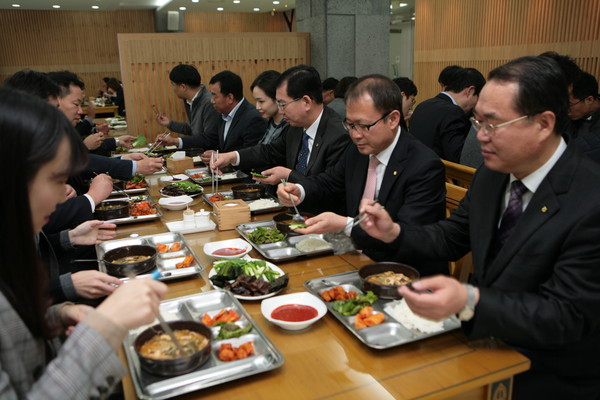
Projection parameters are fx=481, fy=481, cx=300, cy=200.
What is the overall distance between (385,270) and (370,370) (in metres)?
0.57

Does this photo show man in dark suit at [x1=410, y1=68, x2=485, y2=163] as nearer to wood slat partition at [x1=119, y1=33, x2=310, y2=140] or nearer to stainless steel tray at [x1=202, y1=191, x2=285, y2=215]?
stainless steel tray at [x1=202, y1=191, x2=285, y2=215]

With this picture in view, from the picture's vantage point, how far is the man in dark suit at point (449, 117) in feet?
13.9

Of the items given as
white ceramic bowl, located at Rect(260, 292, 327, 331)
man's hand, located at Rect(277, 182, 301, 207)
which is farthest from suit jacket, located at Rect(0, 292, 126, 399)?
man's hand, located at Rect(277, 182, 301, 207)

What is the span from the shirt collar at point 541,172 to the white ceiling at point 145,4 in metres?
12.3

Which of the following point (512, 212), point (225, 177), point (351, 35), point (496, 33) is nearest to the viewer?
point (512, 212)

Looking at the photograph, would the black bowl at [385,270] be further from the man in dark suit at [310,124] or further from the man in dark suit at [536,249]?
the man in dark suit at [310,124]

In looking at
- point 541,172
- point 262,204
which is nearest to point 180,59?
point 262,204

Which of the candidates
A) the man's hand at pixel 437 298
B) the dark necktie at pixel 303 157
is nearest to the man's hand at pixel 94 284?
the man's hand at pixel 437 298

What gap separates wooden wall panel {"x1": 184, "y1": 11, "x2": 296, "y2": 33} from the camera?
14891 millimetres

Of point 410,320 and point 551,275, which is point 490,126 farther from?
point 410,320

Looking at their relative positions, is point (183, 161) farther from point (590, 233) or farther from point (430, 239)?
point (590, 233)

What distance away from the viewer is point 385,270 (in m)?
1.88

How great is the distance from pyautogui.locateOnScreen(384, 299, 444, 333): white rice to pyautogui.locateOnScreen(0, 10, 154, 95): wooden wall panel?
49.5 ft

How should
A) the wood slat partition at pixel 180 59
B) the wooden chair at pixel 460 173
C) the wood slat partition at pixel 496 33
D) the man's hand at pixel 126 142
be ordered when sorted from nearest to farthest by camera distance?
the wooden chair at pixel 460 173 → the man's hand at pixel 126 142 → the wood slat partition at pixel 180 59 → the wood slat partition at pixel 496 33
